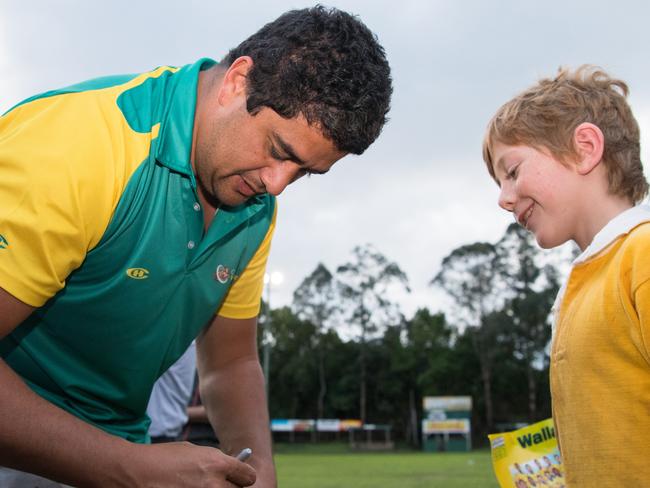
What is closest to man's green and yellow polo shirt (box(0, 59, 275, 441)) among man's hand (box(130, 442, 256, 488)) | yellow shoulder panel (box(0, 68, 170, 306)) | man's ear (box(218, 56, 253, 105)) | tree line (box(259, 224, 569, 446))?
yellow shoulder panel (box(0, 68, 170, 306))

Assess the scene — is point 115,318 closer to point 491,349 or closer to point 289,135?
point 289,135

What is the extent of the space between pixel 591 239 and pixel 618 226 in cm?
27

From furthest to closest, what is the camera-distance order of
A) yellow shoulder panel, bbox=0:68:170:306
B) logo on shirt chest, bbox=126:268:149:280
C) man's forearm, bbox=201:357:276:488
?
1. man's forearm, bbox=201:357:276:488
2. logo on shirt chest, bbox=126:268:149:280
3. yellow shoulder panel, bbox=0:68:170:306

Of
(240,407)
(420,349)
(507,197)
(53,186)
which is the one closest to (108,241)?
(53,186)

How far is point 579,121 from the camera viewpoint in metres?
2.90

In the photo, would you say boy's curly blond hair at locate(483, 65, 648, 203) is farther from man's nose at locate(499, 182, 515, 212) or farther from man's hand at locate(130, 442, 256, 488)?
man's hand at locate(130, 442, 256, 488)

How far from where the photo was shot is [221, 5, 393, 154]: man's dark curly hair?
2365mm

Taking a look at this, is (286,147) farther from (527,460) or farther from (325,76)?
(527,460)

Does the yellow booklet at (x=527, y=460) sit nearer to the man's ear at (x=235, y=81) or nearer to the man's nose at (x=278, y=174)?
the man's nose at (x=278, y=174)

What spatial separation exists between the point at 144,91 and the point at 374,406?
67797mm

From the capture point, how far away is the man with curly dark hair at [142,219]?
6.08ft

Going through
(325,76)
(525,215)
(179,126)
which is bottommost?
(525,215)

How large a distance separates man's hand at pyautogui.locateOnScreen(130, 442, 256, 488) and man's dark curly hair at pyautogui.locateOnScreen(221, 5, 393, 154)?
1110mm

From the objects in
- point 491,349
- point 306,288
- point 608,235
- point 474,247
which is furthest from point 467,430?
point 608,235
